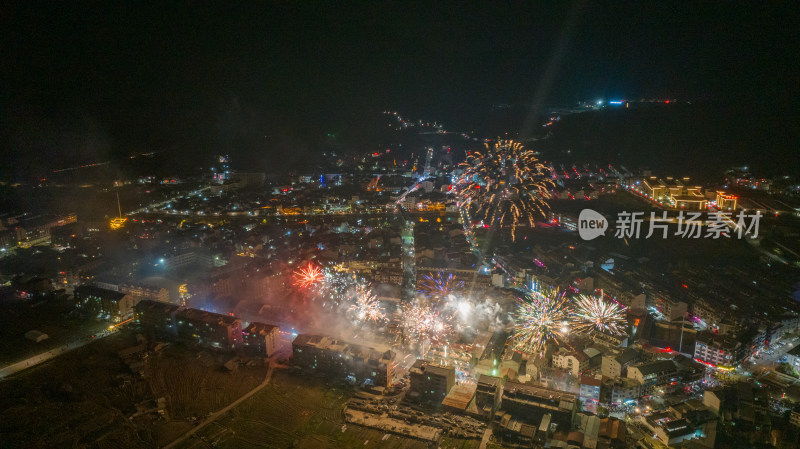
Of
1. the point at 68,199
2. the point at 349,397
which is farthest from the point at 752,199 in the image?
the point at 68,199

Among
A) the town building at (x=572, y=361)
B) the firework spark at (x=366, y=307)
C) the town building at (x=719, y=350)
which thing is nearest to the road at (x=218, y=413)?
the firework spark at (x=366, y=307)

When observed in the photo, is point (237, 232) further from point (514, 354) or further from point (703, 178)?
point (703, 178)

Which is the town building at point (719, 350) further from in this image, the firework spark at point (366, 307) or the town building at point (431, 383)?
the firework spark at point (366, 307)

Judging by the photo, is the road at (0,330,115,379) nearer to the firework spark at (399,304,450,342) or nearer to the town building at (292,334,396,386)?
the town building at (292,334,396,386)


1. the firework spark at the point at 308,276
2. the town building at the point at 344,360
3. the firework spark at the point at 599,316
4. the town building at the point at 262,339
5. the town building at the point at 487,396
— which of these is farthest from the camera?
the firework spark at the point at 308,276

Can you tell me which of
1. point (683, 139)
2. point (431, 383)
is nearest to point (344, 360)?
point (431, 383)

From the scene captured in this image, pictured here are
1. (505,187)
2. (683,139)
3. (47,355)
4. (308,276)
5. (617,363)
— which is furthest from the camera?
(683,139)

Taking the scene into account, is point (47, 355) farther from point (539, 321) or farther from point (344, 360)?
point (539, 321)
